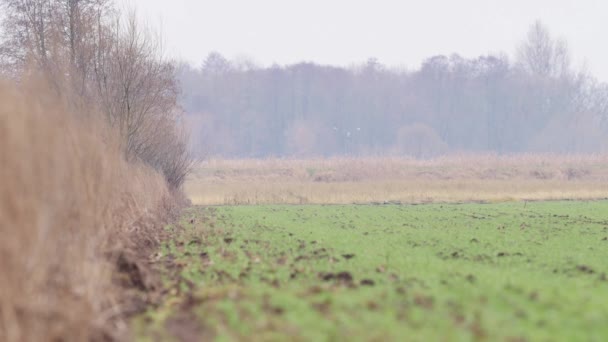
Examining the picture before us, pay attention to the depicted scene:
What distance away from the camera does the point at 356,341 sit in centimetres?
628

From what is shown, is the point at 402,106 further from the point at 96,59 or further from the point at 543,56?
the point at 96,59

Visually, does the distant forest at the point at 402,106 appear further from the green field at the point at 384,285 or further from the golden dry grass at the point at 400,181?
the green field at the point at 384,285

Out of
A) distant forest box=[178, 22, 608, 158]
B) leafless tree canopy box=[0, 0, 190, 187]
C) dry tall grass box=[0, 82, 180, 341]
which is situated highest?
distant forest box=[178, 22, 608, 158]

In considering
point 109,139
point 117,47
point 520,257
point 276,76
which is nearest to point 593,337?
point 520,257

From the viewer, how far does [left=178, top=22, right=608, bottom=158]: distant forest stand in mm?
110356

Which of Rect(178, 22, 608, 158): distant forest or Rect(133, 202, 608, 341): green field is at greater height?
Rect(178, 22, 608, 158): distant forest

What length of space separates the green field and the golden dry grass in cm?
2226

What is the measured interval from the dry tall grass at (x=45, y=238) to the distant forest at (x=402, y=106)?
95211 millimetres

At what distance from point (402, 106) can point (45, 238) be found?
4423 inches

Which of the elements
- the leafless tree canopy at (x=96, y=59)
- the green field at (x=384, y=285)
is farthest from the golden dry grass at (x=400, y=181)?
the green field at (x=384, y=285)

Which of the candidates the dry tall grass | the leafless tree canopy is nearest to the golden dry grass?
the leafless tree canopy

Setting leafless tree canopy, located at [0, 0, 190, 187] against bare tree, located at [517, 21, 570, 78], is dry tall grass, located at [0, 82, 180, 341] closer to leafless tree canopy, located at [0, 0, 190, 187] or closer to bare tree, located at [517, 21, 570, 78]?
leafless tree canopy, located at [0, 0, 190, 187]

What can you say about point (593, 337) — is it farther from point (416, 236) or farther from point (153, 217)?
point (153, 217)

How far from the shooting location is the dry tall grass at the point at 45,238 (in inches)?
248
